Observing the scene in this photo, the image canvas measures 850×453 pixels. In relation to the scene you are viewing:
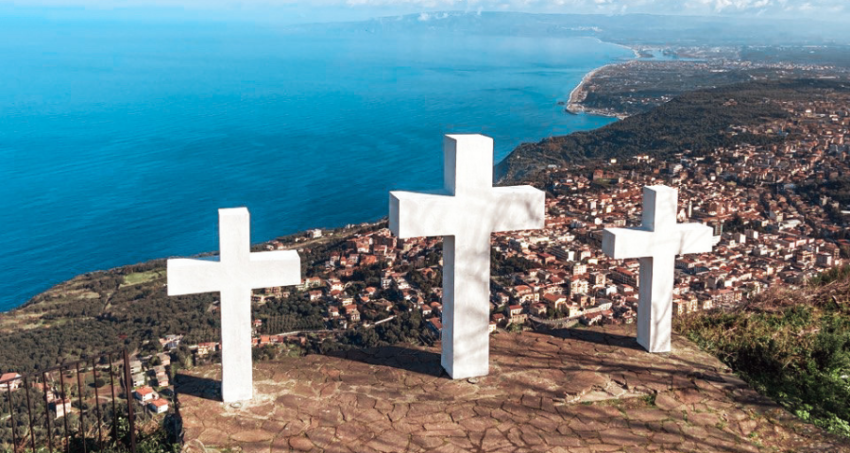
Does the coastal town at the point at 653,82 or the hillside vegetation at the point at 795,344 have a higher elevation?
the coastal town at the point at 653,82

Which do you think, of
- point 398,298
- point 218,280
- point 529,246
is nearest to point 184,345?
point 398,298

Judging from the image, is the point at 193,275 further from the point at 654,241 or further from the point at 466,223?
the point at 654,241

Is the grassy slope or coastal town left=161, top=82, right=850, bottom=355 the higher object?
coastal town left=161, top=82, right=850, bottom=355

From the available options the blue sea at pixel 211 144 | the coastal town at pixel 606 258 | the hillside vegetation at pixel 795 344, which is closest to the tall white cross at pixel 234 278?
the hillside vegetation at pixel 795 344

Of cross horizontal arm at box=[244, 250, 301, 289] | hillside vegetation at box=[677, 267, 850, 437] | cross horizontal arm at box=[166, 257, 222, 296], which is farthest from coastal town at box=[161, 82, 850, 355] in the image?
cross horizontal arm at box=[166, 257, 222, 296]

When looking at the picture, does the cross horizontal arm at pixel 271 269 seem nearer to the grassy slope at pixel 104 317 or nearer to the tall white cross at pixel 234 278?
the tall white cross at pixel 234 278

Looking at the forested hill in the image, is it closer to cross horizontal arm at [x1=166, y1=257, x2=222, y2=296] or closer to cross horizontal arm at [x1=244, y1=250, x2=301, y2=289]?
cross horizontal arm at [x1=244, y1=250, x2=301, y2=289]
